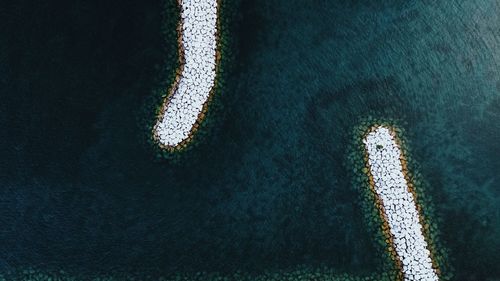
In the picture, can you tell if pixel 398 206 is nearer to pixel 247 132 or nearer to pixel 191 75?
pixel 247 132

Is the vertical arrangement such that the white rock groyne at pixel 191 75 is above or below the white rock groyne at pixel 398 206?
above

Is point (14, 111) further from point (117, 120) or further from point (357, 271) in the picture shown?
point (357, 271)

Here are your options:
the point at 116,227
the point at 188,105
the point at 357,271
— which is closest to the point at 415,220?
the point at 357,271

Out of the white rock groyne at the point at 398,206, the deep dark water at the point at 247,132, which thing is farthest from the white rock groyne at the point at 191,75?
the white rock groyne at the point at 398,206

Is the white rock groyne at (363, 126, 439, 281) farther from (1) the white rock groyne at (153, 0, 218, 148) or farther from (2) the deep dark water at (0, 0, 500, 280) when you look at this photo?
(1) the white rock groyne at (153, 0, 218, 148)

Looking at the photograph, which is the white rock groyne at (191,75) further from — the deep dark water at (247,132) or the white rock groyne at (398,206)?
the white rock groyne at (398,206)

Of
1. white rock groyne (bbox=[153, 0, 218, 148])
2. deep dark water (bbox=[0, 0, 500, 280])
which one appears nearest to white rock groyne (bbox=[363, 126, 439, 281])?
deep dark water (bbox=[0, 0, 500, 280])
